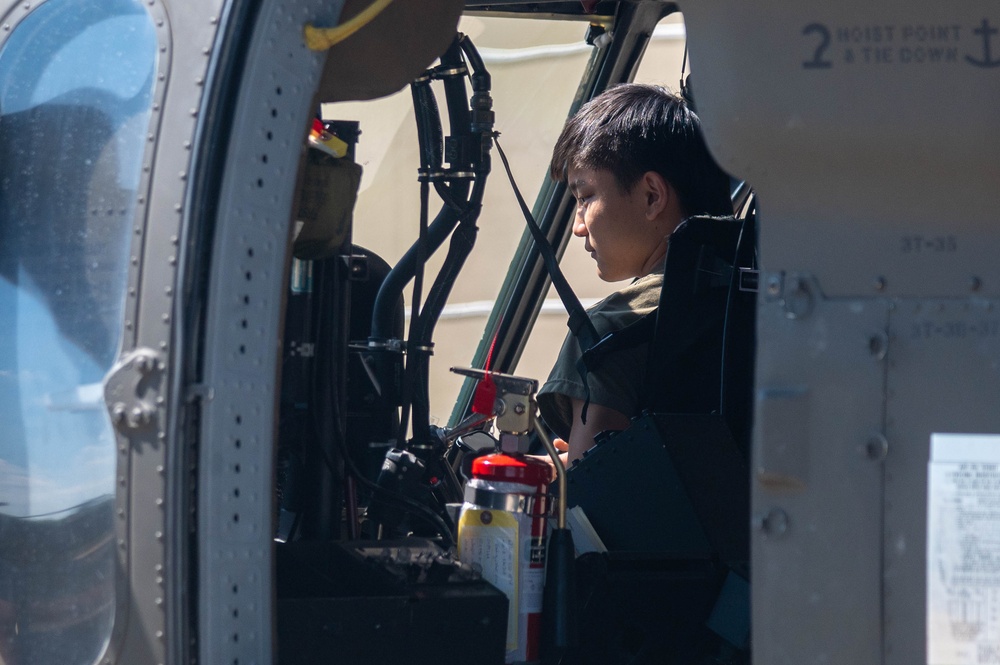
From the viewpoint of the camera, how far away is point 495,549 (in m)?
1.67

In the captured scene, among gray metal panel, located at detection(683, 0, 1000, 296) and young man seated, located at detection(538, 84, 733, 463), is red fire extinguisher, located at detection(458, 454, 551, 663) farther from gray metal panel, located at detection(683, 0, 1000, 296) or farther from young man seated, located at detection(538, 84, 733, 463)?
young man seated, located at detection(538, 84, 733, 463)

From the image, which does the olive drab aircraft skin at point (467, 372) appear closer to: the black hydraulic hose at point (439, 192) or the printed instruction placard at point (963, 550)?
the printed instruction placard at point (963, 550)

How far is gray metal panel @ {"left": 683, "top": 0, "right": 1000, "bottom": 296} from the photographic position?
1.26 meters

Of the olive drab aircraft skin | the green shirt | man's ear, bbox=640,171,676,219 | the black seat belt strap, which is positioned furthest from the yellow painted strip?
man's ear, bbox=640,171,676,219

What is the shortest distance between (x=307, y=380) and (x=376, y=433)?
0.41 metres

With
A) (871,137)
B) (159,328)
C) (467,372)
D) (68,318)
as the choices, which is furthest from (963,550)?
(68,318)

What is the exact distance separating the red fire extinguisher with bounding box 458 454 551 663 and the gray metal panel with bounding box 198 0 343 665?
0.35 meters

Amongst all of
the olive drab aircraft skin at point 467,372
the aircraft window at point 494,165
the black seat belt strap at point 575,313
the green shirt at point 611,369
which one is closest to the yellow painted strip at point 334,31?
the olive drab aircraft skin at point 467,372

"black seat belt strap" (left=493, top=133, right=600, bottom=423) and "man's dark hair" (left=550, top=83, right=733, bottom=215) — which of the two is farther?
"man's dark hair" (left=550, top=83, right=733, bottom=215)

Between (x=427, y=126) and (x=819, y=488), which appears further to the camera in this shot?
(x=427, y=126)

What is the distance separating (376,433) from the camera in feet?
7.79

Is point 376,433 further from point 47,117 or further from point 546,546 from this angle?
point 47,117

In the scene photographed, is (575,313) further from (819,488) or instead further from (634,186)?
(819,488)

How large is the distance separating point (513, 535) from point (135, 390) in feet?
1.94
